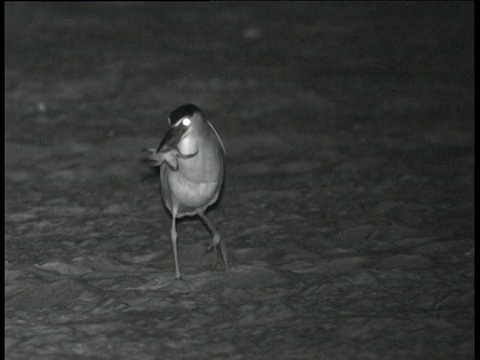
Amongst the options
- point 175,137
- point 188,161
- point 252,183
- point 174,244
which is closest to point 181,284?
point 174,244

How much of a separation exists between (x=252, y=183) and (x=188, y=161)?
1.61 metres

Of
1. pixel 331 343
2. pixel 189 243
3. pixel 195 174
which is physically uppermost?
pixel 195 174

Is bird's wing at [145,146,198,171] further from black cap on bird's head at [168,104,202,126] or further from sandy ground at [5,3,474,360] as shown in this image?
sandy ground at [5,3,474,360]

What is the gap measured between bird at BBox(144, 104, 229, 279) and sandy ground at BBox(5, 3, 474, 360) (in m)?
0.38

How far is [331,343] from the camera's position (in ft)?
13.1

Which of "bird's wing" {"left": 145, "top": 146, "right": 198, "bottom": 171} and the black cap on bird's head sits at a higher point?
the black cap on bird's head

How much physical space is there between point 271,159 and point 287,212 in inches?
34.3

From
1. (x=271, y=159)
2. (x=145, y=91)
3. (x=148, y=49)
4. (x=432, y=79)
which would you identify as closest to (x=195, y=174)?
(x=271, y=159)

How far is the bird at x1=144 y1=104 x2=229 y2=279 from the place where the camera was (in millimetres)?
4258

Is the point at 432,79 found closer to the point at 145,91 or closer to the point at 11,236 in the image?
the point at 145,91

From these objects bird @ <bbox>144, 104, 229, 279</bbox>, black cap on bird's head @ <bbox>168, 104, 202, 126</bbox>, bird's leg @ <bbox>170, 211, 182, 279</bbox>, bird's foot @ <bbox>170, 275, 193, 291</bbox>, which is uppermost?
black cap on bird's head @ <bbox>168, 104, 202, 126</bbox>

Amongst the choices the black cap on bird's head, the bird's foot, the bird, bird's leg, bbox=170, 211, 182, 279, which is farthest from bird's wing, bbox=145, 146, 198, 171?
the bird's foot

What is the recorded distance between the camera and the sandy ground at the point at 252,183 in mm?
4191

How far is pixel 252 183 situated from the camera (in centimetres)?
593
